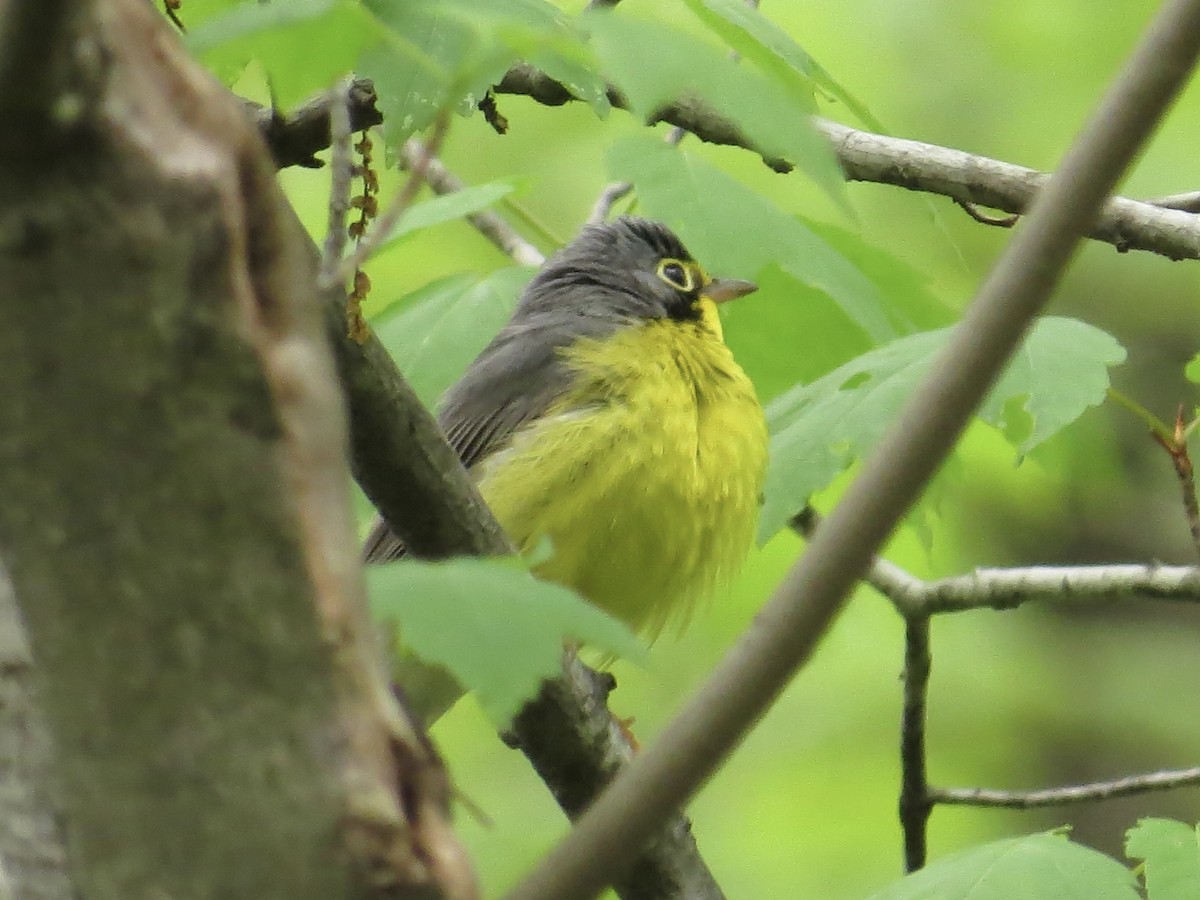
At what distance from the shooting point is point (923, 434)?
1431mm

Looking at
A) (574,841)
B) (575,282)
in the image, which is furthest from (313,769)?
(575,282)

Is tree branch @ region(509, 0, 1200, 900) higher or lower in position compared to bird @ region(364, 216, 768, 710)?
higher

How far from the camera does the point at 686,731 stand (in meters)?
1.38

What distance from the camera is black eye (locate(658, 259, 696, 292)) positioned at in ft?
19.9

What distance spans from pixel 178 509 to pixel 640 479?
3.74m

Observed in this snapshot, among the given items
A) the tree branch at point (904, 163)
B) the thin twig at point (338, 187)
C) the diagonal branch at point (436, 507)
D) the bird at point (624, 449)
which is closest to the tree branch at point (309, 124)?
the tree branch at point (904, 163)

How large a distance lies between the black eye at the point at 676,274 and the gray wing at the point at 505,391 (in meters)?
0.54

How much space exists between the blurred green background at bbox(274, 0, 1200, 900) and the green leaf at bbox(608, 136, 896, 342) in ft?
15.2

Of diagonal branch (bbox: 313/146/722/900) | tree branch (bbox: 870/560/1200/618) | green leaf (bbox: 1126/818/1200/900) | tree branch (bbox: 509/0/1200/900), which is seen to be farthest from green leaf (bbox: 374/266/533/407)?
tree branch (bbox: 509/0/1200/900)

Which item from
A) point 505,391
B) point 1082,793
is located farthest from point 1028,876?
point 505,391

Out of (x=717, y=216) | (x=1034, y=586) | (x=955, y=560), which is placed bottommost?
(x=955, y=560)

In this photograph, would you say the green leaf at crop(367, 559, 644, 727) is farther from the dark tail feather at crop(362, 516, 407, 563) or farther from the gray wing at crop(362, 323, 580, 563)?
the gray wing at crop(362, 323, 580, 563)

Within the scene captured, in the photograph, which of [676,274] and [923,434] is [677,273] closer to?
[676,274]

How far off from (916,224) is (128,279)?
9049 mm
